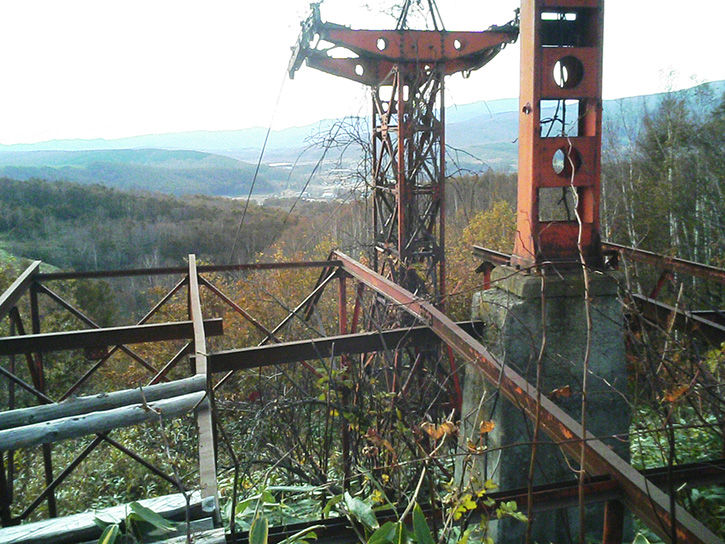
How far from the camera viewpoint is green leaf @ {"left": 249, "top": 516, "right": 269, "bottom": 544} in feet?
5.70

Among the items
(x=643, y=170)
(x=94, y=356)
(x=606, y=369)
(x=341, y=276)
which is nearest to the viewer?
(x=606, y=369)

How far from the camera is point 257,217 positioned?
58.5m

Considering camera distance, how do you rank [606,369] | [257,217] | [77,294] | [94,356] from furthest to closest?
[257,217] → [77,294] → [94,356] → [606,369]

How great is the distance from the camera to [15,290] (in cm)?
501

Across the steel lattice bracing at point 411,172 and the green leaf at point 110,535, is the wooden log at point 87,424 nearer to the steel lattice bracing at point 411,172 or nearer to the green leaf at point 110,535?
the green leaf at point 110,535

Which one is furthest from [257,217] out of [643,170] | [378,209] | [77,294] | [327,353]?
[327,353]

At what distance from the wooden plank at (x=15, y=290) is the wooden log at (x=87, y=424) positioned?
7.46ft

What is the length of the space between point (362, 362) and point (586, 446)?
375 cm

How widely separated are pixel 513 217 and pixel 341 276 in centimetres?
2252

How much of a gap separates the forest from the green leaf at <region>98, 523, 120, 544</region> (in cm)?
24

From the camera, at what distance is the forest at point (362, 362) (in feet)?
9.43

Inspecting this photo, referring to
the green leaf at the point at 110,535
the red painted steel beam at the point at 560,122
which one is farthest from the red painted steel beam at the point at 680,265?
the green leaf at the point at 110,535

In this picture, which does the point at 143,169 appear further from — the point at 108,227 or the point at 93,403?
the point at 93,403

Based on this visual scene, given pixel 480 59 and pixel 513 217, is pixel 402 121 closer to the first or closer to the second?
pixel 480 59
